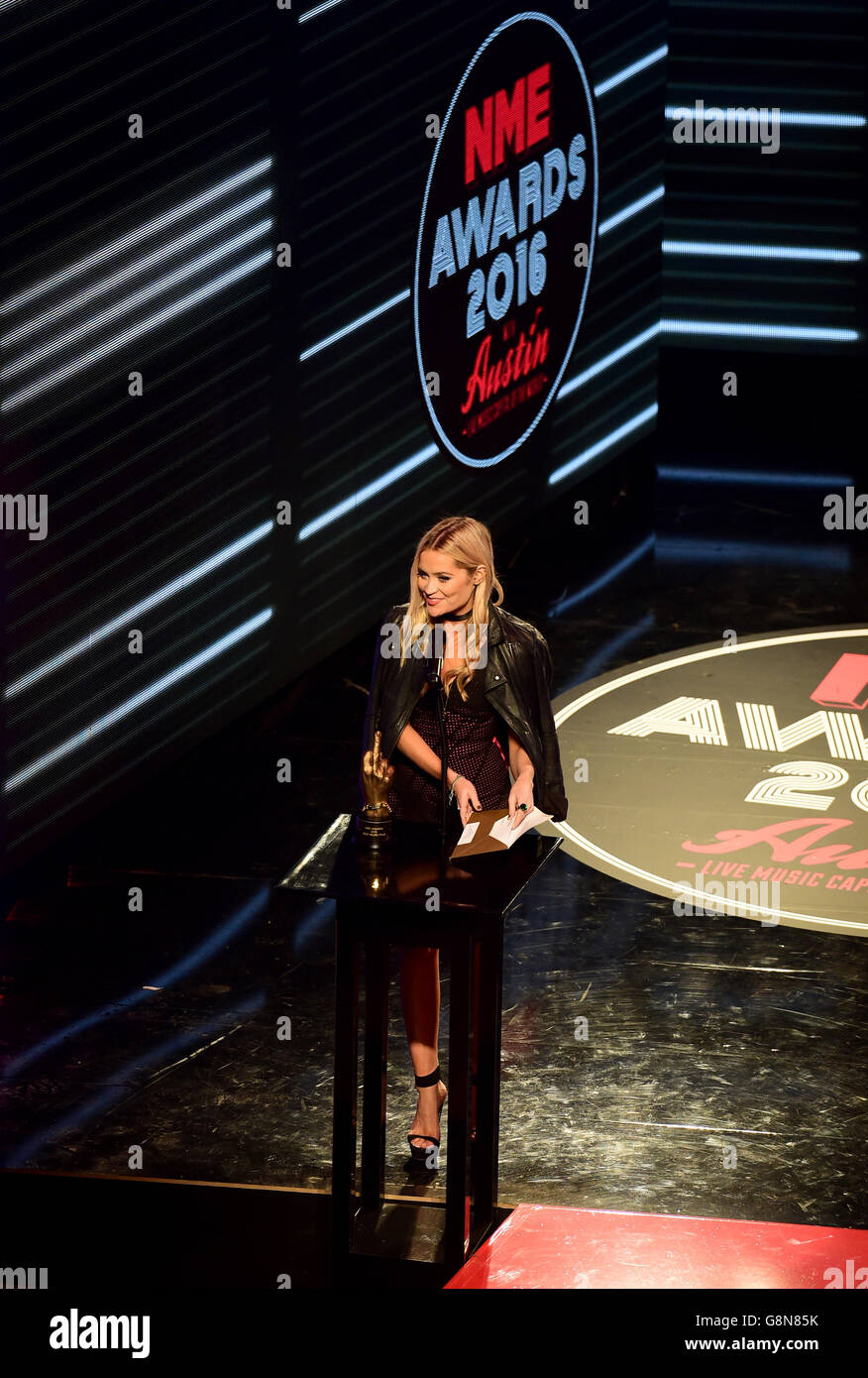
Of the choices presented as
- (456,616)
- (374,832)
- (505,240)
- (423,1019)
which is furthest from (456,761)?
(505,240)

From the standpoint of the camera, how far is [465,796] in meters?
4.72

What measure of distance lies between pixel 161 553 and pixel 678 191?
7.15 metres

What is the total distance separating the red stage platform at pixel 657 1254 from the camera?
4004mm

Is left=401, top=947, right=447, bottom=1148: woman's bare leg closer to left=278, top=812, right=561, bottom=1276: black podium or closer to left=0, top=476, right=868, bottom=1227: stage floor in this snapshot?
left=0, top=476, right=868, bottom=1227: stage floor

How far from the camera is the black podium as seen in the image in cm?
421

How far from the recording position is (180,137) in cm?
719

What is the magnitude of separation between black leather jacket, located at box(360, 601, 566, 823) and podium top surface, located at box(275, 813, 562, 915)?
10.1 inches

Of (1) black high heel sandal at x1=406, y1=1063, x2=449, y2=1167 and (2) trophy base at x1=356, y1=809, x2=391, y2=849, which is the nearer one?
(2) trophy base at x1=356, y1=809, x2=391, y2=849

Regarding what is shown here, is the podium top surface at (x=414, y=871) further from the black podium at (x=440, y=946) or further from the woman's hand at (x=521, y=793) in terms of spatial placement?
the woman's hand at (x=521, y=793)

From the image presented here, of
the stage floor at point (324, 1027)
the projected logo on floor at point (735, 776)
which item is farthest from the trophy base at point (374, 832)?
the projected logo on floor at point (735, 776)

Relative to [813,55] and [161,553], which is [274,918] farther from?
[813,55]

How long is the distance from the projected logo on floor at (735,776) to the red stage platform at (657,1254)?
2399mm

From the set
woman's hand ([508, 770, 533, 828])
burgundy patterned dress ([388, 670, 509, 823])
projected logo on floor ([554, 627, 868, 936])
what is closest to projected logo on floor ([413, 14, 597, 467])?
projected logo on floor ([554, 627, 868, 936])

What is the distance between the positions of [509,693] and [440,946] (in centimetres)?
76
